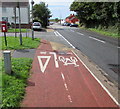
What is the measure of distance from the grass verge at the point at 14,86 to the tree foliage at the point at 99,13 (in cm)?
2078

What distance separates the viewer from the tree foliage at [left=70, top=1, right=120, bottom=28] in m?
25.9

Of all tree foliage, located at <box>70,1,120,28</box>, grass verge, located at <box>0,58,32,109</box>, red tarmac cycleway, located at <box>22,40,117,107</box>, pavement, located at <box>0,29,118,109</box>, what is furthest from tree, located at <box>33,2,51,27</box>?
grass verge, located at <box>0,58,32,109</box>

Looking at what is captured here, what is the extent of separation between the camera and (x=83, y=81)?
6.58 metres

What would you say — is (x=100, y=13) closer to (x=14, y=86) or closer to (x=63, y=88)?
(x=63, y=88)

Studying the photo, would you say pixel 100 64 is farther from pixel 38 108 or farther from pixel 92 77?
pixel 38 108

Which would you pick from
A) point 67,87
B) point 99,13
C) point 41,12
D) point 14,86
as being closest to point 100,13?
point 99,13

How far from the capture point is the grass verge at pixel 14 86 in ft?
14.9

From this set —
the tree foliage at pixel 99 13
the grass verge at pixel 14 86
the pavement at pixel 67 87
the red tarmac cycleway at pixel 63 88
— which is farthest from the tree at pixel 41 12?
the grass verge at pixel 14 86

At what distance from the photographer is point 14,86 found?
5.46m

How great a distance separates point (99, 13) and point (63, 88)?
28.8 metres

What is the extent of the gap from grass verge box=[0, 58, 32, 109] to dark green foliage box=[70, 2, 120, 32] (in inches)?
818

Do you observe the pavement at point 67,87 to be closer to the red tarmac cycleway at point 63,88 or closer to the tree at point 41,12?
the red tarmac cycleway at point 63,88

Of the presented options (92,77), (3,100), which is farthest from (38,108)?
(92,77)

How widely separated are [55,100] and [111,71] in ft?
13.4
